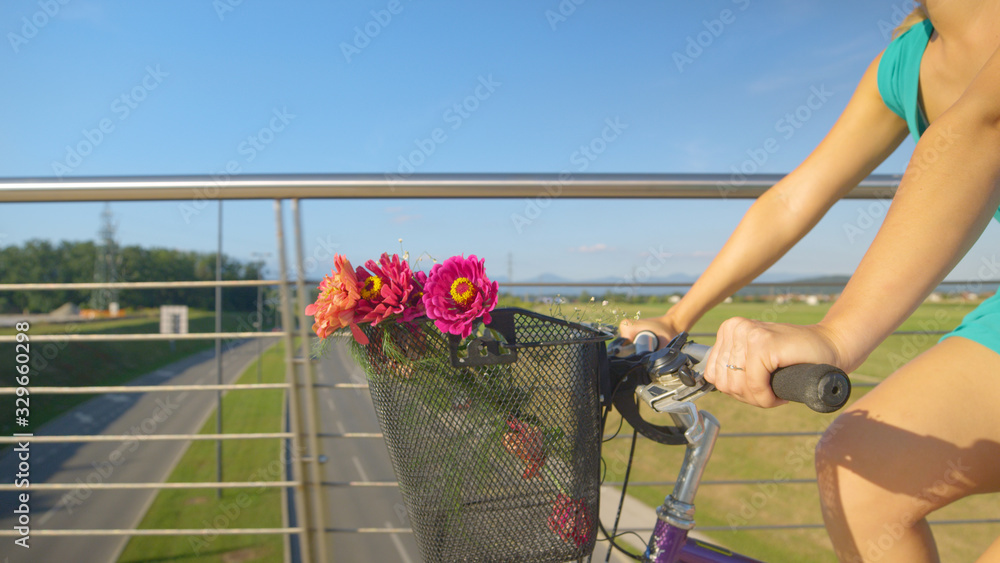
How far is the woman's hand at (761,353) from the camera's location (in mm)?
636

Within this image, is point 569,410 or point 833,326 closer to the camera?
point 833,326

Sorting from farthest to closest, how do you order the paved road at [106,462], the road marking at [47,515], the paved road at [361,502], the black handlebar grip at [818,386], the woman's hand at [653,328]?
the road marking at [47,515] → the paved road at [106,462] → the paved road at [361,502] → the woman's hand at [653,328] → the black handlebar grip at [818,386]

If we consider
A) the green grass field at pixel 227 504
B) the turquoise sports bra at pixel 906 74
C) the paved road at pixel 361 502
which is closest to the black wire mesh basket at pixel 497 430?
the turquoise sports bra at pixel 906 74

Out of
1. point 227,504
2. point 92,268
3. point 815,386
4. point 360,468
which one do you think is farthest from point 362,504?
point 815,386

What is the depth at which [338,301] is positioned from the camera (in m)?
0.81

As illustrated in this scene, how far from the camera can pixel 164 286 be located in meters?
1.80

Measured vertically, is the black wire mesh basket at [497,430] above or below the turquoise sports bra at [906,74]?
below

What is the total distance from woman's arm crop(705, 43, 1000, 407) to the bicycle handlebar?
0.14ft

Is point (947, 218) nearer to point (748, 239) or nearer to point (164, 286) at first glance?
point (748, 239)

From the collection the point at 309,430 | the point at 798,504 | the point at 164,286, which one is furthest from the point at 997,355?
the point at 798,504

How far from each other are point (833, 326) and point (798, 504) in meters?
34.1

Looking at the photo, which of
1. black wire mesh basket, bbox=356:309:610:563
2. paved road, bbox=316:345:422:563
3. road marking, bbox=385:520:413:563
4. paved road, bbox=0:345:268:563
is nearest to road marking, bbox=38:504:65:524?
paved road, bbox=0:345:268:563

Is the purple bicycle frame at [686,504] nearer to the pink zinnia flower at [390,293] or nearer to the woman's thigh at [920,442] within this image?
the woman's thigh at [920,442]

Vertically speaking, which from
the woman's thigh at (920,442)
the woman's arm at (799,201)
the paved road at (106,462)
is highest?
the woman's arm at (799,201)
